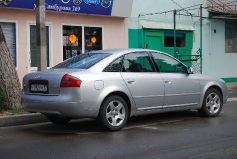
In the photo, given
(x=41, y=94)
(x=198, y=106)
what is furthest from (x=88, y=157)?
(x=198, y=106)

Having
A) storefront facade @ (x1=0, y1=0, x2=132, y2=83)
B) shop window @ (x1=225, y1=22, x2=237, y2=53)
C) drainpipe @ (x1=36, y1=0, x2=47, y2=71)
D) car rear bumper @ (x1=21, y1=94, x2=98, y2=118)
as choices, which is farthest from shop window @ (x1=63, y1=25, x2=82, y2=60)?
shop window @ (x1=225, y1=22, x2=237, y2=53)

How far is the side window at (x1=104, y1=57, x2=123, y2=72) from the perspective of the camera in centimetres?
800

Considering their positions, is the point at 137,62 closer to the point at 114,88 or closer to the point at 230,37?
the point at 114,88

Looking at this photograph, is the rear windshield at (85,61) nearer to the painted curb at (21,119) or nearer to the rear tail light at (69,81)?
the rear tail light at (69,81)

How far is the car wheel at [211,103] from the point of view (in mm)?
9619

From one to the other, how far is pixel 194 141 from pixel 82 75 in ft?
7.28

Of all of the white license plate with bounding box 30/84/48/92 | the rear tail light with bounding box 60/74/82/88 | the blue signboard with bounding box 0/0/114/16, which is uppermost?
the blue signboard with bounding box 0/0/114/16

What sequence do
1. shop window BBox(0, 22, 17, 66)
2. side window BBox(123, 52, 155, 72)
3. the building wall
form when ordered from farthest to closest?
the building wall
shop window BBox(0, 22, 17, 66)
side window BBox(123, 52, 155, 72)

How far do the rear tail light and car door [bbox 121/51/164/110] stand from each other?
1.06 metres

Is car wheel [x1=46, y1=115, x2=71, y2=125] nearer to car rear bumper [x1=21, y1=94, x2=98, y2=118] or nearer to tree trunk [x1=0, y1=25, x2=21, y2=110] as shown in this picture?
car rear bumper [x1=21, y1=94, x2=98, y2=118]

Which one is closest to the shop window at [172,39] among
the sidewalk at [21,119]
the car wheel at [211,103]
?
the car wheel at [211,103]

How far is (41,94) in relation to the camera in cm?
783

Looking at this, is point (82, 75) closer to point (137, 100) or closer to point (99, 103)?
point (99, 103)

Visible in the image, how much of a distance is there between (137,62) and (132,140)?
193 centimetres
